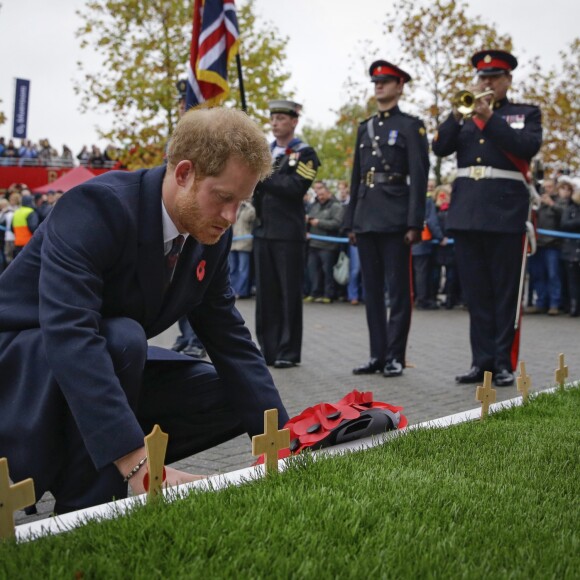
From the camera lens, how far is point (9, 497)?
241cm

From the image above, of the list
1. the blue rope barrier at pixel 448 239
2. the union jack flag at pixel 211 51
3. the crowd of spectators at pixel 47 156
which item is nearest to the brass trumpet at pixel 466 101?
the union jack flag at pixel 211 51

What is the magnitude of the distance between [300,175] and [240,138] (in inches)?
204

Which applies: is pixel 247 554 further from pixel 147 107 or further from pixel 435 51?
pixel 435 51

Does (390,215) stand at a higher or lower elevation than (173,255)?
higher

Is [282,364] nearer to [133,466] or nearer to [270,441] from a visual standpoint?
[270,441]

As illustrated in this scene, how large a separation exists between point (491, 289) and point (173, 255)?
449cm

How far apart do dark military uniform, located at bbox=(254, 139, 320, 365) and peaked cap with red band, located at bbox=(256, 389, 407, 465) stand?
4196mm

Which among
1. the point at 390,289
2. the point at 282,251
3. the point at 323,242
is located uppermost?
the point at 282,251

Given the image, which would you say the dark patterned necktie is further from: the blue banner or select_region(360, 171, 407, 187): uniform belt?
the blue banner

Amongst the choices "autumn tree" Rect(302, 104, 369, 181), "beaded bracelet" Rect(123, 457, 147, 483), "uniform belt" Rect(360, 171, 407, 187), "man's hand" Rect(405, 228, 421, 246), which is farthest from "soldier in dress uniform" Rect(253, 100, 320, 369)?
"autumn tree" Rect(302, 104, 369, 181)

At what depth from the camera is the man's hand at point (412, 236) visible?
7531mm

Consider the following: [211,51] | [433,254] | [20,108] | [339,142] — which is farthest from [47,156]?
→ [211,51]

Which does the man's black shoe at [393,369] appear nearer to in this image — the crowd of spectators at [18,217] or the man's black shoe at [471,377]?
the man's black shoe at [471,377]

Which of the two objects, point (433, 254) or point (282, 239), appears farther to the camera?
point (433, 254)
